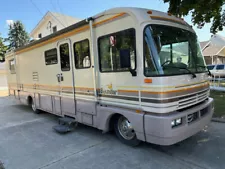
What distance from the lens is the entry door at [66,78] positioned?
196 inches

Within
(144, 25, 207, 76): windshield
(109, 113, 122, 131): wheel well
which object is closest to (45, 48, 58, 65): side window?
(109, 113, 122, 131): wheel well

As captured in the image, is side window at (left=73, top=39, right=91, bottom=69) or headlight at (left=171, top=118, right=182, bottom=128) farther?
side window at (left=73, top=39, right=91, bottom=69)

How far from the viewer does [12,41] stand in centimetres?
3412

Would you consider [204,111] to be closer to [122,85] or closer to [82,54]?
[122,85]

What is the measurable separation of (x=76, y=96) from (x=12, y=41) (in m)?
35.2

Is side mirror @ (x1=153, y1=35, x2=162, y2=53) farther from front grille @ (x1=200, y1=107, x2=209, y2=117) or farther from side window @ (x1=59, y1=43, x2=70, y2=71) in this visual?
side window @ (x1=59, y1=43, x2=70, y2=71)

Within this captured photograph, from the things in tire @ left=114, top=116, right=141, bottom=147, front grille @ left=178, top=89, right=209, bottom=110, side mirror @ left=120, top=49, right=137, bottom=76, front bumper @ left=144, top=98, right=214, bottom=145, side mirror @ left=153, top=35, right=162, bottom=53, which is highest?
side mirror @ left=153, top=35, right=162, bottom=53

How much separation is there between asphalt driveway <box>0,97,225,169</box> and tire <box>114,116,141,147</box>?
12cm

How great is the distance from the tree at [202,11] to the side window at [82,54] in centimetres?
302

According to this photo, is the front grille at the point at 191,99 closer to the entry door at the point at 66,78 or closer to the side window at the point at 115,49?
the side window at the point at 115,49

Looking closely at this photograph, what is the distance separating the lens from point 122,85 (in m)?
3.72

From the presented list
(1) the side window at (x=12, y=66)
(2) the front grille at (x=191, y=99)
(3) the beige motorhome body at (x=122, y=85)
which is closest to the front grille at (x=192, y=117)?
(3) the beige motorhome body at (x=122, y=85)

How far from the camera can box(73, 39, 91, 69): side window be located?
4.39m

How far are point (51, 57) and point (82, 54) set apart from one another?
1.68 m
